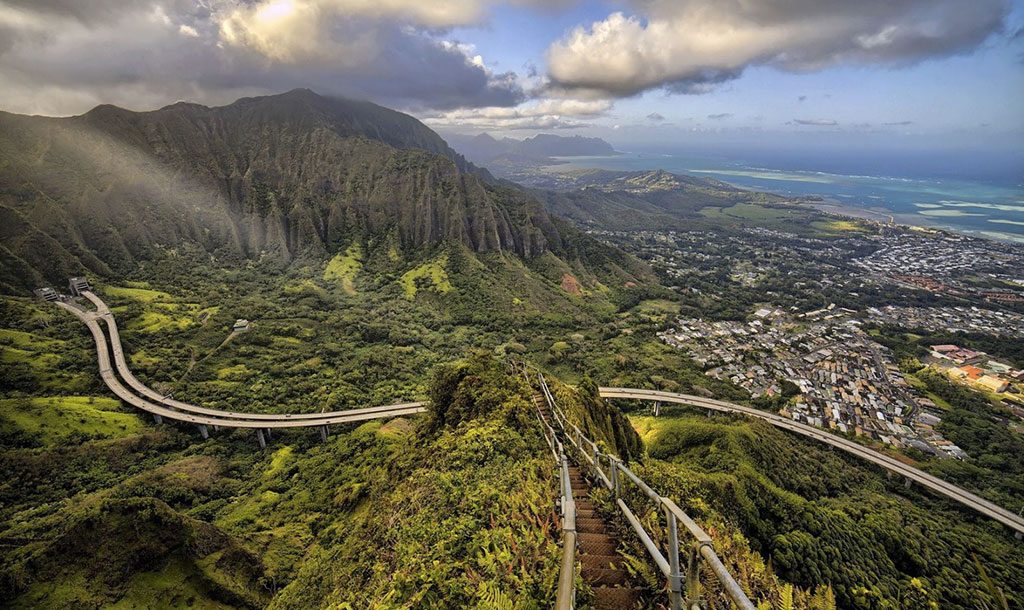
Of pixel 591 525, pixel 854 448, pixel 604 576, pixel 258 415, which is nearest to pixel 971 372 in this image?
pixel 854 448

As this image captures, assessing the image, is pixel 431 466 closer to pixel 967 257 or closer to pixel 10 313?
pixel 10 313

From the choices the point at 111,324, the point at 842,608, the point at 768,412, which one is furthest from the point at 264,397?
the point at 768,412

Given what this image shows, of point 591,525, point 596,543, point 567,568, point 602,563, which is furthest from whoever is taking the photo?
point 591,525

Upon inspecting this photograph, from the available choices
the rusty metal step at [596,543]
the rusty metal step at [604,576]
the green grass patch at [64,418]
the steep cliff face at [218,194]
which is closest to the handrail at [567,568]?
the rusty metal step at [604,576]

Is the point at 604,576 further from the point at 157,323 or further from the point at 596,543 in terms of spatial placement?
the point at 157,323

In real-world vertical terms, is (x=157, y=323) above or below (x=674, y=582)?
below

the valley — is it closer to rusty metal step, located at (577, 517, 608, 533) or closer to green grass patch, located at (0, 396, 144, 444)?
rusty metal step, located at (577, 517, 608, 533)

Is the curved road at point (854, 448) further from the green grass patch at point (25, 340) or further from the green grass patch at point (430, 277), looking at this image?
the green grass patch at point (25, 340)

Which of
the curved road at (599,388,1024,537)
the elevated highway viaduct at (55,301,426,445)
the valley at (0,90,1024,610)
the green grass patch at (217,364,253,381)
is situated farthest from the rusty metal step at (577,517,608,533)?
the green grass patch at (217,364,253,381)
